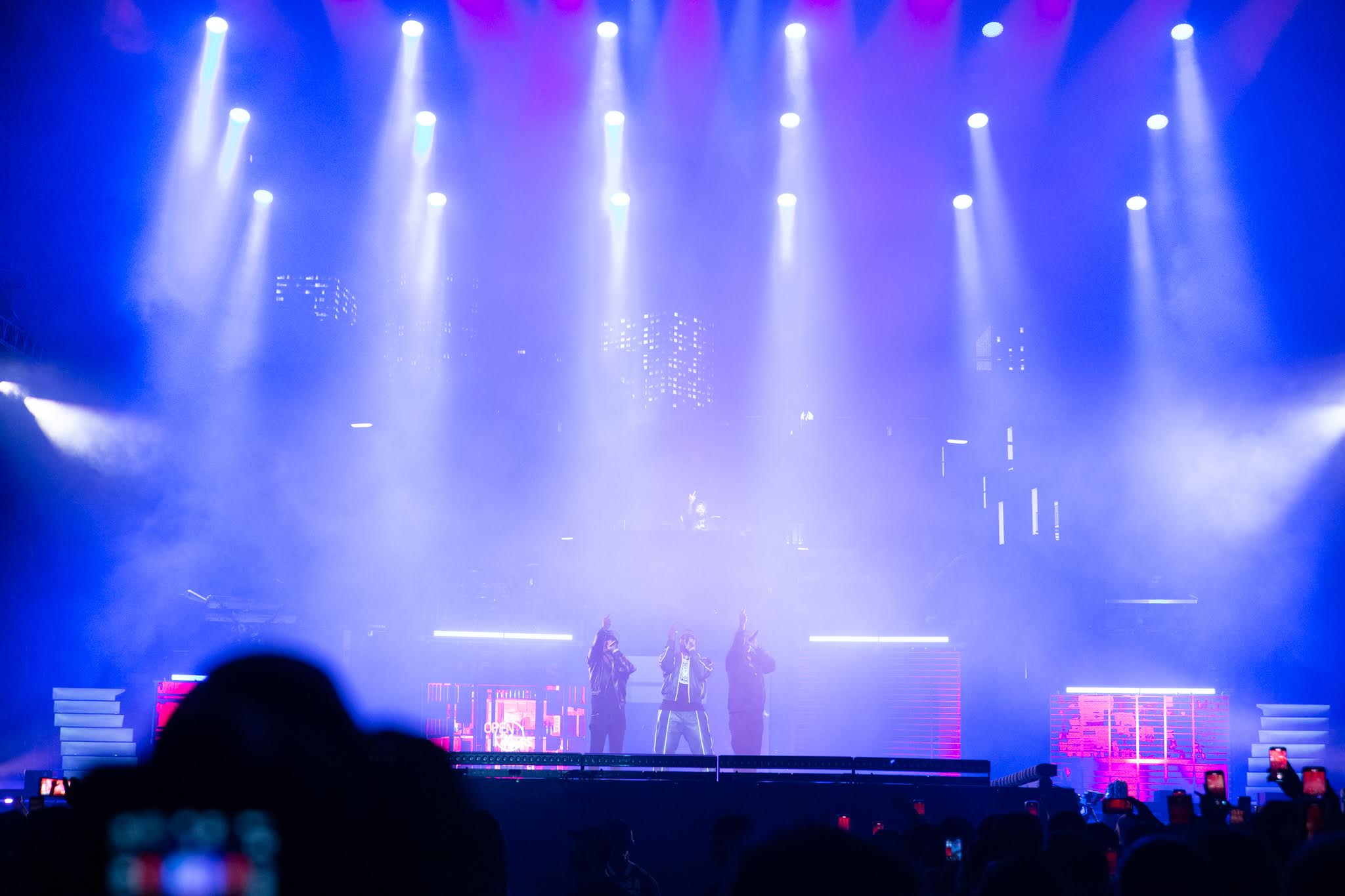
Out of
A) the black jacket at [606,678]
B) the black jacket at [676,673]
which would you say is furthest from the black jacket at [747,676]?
the black jacket at [606,678]

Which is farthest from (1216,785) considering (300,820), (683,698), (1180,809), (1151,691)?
(300,820)

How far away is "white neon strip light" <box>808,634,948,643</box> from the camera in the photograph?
14656 mm

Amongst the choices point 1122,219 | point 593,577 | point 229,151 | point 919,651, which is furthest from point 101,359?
point 1122,219

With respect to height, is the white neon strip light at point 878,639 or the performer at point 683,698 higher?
the white neon strip light at point 878,639

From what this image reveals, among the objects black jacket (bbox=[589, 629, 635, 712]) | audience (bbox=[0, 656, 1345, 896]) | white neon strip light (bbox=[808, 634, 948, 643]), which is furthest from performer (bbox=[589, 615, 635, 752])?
audience (bbox=[0, 656, 1345, 896])

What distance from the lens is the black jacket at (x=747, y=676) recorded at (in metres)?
12.6

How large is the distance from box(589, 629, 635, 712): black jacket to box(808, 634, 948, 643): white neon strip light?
3.36 meters

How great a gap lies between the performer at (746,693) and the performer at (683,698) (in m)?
0.37

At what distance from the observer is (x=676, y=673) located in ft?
40.5

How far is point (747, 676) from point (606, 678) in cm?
158

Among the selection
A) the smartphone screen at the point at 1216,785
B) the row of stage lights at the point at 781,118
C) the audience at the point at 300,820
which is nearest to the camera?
the audience at the point at 300,820

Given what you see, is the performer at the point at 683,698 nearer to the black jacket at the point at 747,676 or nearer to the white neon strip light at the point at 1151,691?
the black jacket at the point at 747,676

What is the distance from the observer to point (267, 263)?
48.9 ft

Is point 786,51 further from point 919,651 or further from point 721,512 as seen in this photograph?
point 919,651
